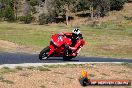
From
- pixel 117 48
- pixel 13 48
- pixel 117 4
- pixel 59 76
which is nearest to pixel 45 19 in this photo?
pixel 117 4

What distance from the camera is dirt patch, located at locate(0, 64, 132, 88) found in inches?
516

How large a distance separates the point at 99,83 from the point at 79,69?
2559 mm

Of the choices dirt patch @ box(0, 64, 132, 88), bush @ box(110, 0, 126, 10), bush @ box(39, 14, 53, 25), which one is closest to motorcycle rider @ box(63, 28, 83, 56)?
dirt patch @ box(0, 64, 132, 88)

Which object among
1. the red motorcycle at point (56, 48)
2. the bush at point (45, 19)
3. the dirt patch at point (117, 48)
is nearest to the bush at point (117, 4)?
the bush at point (45, 19)

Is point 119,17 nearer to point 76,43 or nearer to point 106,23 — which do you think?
point 106,23

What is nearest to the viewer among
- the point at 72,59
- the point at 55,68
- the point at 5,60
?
the point at 55,68

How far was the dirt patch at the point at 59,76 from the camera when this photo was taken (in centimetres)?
1310

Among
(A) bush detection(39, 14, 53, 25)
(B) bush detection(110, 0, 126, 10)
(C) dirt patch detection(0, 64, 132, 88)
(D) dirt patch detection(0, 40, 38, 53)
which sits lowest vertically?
(A) bush detection(39, 14, 53, 25)

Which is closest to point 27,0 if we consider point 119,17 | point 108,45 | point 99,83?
point 119,17

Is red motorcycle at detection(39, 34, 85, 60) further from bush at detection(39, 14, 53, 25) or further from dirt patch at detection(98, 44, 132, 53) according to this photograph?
bush at detection(39, 14, 53, 25)

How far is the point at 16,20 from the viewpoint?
3570 inches

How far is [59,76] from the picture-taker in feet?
47.5

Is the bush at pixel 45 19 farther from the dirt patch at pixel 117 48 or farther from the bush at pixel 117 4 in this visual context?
the dirt patch at pixel 117 48

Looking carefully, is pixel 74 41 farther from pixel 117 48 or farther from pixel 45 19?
pixel 45 19
